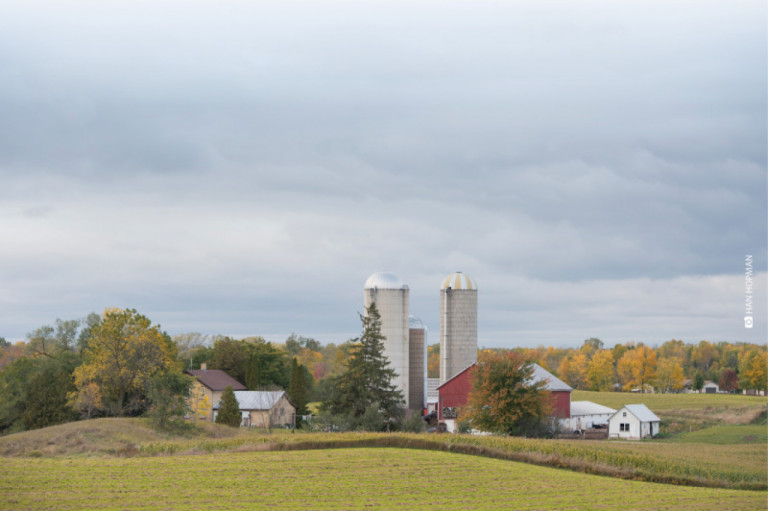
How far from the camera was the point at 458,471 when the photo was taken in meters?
33.0

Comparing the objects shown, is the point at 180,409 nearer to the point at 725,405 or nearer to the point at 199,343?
the point at 725,405

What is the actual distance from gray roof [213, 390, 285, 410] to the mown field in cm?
3571

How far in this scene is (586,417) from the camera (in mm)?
67500

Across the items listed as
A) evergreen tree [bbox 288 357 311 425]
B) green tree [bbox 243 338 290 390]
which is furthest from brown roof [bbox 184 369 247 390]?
evergreen tree [bbox 288 357 311 425]

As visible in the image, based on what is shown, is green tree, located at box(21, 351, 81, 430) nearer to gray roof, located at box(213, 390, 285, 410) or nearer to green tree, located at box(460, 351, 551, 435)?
gray roof, located at box(213, 390, 285, 410)

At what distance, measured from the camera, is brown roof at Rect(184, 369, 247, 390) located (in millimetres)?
78994

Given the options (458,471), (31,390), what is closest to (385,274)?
(31,390)

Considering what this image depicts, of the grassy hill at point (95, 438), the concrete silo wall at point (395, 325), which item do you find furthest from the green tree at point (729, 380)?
the grassy hill at point (95, 438)

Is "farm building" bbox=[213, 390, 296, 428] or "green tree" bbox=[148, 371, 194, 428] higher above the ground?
"green tree" bbox=[148, 371, 194, 428]

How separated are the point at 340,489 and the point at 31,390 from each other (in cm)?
4243

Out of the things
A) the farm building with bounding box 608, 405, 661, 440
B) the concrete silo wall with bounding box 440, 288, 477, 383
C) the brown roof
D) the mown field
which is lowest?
the farm building with bounding box 608, 405, 661, 440

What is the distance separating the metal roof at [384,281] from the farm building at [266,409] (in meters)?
15.8

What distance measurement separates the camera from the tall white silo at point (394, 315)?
64188mm

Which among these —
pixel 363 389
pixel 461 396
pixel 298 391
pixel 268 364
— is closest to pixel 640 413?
pixel 461 396
